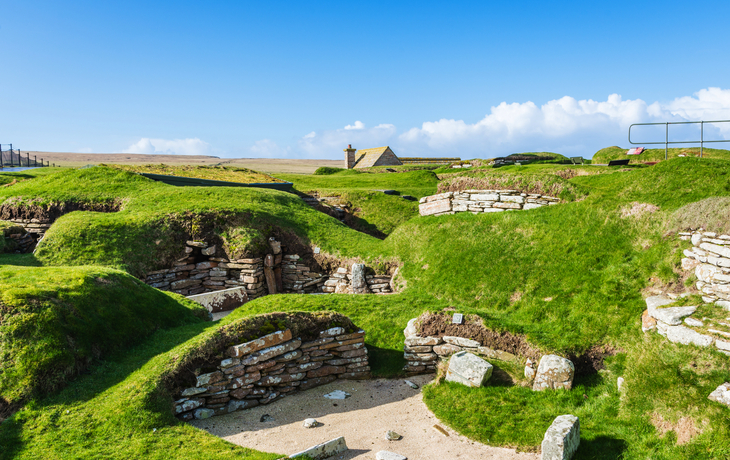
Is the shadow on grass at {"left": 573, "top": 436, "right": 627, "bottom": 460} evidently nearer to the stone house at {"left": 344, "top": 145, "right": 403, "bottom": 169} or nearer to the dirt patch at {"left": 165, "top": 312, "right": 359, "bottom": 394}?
the dirt patch at {"left": 165, "top": 312, "right": 359, "bottom": 394}

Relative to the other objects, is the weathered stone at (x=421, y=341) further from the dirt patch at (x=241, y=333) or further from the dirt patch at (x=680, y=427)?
the dirt patch at (x=680, y=427)

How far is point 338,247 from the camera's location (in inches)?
746

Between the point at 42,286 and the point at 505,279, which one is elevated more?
the point at 42,286

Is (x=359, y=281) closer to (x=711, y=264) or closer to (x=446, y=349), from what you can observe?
(x=446, y=349)

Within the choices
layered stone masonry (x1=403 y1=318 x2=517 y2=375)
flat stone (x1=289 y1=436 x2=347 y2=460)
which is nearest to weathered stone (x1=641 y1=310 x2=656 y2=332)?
layered stone masonry (x1=403 y1=318 x2=517 y2=375)

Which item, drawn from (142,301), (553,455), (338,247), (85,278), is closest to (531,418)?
(553,455)

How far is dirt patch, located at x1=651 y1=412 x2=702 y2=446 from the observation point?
7004 mm

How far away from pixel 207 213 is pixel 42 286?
9.48 metres

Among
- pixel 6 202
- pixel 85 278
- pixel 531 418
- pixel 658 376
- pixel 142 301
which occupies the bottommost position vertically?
pixel 531 418

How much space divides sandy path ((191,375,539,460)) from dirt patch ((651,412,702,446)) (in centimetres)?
220

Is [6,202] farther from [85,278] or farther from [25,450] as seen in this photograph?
[25,450]

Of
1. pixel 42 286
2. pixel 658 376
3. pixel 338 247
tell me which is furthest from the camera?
pixel 338 247

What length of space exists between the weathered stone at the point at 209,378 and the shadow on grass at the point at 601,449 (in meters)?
6.51

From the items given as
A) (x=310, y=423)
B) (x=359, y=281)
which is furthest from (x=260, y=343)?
(x=359, y=281)
